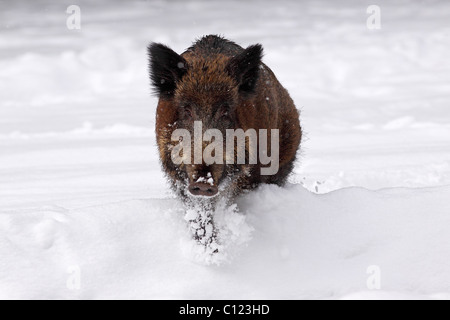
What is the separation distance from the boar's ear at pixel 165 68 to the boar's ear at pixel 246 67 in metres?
0.45

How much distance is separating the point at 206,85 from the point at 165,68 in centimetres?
41

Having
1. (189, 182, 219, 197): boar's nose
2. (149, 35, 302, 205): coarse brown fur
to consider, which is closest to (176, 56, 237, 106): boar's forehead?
(149, 35, 302, 205): coarse brown fur

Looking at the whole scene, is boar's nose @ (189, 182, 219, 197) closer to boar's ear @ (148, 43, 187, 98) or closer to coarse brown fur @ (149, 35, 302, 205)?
coarse brown fur @ (149, 35, 302, 205)

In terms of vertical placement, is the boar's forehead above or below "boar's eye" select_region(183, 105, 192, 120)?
above

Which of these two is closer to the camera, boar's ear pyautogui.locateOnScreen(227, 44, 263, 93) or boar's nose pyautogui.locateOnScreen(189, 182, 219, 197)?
boar's nose pyautogui.locateOnScreen(189, 182, 219, 197)

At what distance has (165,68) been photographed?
4914 mm

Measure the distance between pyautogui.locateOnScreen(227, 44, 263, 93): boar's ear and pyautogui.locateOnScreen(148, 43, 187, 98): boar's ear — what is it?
45cm

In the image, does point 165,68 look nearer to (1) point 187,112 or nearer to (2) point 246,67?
(1) point 187,112

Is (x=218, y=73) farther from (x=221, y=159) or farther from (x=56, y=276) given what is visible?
(x=56, y=276)

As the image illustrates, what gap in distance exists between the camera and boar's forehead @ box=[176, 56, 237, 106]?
15.6 feet

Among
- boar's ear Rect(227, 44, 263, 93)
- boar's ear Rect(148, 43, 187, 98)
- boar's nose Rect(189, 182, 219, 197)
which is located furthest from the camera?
boar's ear Rect(227, 44, 263, 93)

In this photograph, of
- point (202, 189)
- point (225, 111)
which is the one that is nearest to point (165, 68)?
point (225, 111)
